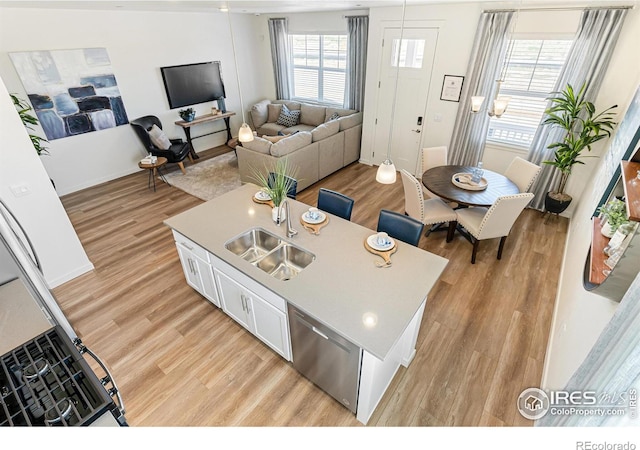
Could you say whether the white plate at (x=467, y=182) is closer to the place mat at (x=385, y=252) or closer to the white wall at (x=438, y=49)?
the white wall at (x=438, y=49)

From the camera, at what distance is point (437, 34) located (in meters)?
4.99

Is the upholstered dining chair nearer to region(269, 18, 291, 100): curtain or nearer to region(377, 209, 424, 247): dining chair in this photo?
region(269, 18, 291, 100): curtain

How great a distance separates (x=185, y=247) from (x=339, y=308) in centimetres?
179

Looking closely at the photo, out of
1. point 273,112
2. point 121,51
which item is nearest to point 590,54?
point 273,112

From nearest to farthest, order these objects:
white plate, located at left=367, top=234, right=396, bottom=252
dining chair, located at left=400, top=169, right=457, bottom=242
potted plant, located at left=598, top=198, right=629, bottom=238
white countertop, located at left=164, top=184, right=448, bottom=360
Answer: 1. potted plant, located at left=598, top=198, right=629, bottom=238
2. white countertop, located at left=164, top=184, right=448, bottom=360
3. white plate, located at left=367, top=234, right=396, bottom=252
4. dining chair, located at left=400, top=169, right=457, bottom=242

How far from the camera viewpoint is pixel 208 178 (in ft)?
20.2

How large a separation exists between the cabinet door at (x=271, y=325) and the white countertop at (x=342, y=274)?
0.28m

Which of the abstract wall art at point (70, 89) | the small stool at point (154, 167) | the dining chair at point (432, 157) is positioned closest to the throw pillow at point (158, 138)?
the small stool at point (154, 167)

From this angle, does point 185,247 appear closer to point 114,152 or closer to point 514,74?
point 114,152

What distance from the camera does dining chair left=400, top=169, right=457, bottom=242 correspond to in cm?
385

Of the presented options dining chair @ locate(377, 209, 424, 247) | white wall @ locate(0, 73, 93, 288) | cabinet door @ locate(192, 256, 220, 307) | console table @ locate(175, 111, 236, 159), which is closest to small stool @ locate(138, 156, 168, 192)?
console table @ locate(175, 111, 236, 159)

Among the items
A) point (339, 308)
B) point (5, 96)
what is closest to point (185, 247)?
point (339, 308)

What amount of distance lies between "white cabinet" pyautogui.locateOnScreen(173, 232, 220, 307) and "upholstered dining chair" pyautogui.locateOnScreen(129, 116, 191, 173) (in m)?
3.59

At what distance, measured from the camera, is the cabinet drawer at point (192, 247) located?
285 cm
